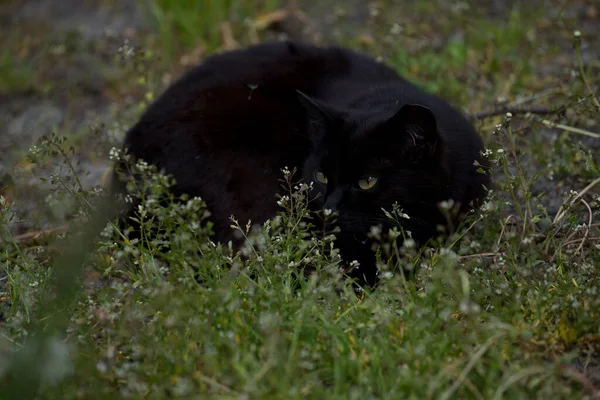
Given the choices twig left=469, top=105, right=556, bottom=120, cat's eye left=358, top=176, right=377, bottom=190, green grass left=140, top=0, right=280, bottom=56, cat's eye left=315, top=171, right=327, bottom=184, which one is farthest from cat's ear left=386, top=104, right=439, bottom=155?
green grass left=140, top=0, right=280, bottom=56

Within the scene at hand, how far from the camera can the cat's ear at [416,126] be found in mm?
2393

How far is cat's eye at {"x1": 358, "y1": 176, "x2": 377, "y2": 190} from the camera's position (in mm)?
2547

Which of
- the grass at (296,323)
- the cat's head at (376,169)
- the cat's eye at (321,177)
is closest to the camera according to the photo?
the grass at (296,323)

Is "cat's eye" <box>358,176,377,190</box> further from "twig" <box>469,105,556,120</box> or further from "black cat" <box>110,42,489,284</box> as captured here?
"twig" <box>469,105,556,120</box>

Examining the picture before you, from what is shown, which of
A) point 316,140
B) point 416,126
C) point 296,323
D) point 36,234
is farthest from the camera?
point 36,234

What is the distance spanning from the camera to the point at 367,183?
2.56 meters

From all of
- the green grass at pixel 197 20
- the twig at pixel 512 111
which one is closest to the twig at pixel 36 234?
the twig at pixel 512 111

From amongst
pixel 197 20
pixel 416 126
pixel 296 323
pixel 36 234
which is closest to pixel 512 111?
pixel 416 126

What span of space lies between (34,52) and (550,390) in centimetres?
481

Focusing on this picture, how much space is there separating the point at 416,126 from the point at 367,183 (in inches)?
10.6

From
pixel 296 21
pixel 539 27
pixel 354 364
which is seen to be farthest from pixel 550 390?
pixel 296 21

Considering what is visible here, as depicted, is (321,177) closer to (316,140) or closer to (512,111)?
(316,140)

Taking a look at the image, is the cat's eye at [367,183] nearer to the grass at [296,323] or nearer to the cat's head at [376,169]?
the cat's head at [376,169]

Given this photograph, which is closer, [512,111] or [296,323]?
[296,323]
